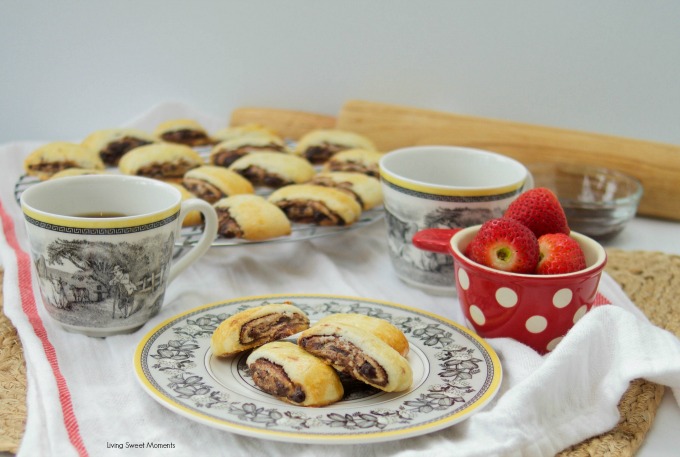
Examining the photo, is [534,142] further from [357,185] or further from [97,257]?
[97,257]

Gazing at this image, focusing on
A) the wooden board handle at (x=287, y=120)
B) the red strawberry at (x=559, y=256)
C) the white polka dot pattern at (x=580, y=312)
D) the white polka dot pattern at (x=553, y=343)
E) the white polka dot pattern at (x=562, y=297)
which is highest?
the red strawberry at (x=559, y=256)

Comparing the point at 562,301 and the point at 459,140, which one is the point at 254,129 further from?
the point at 562,301

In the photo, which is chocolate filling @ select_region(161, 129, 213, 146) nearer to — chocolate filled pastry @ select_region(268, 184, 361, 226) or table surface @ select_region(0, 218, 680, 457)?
chocolate filled pastry @ select_region(268, 184, 361, 226)

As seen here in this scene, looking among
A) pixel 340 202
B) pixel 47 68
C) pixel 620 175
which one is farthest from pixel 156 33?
pixel 620 175

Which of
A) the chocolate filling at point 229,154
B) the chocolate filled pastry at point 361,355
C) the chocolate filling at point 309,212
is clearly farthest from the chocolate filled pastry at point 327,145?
the chocolate filled pastry at point 361,355

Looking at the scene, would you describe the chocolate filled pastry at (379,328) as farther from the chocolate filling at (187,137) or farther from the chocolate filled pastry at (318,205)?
the chocolate filling at (187,137)
